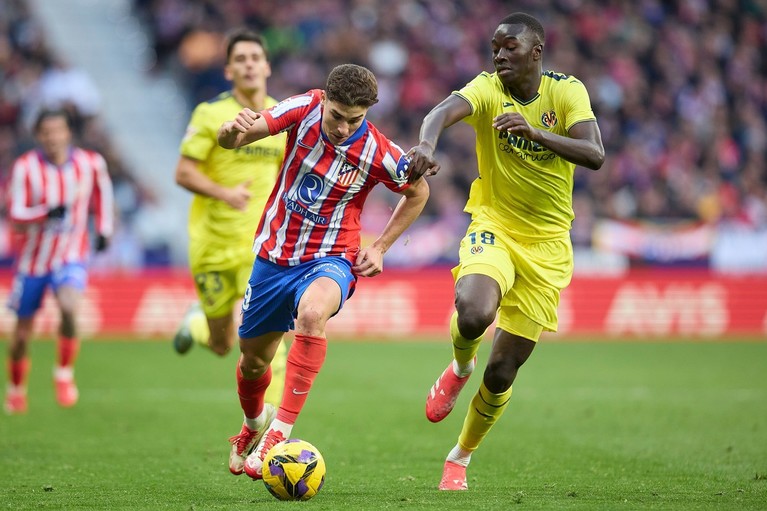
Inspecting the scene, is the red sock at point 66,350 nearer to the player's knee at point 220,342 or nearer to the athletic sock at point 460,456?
the player's knee at point 220,342

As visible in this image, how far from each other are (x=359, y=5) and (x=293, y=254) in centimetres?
1786

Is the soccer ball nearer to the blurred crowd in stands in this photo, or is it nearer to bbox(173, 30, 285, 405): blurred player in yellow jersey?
bbox(173, 30, 285, 405): blurred player in yellow jersey

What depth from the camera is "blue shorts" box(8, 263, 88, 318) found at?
36.0ft

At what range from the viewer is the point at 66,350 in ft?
36.2

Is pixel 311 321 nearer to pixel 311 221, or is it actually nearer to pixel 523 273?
pixel 311 221

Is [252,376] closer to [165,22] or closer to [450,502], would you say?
[450,502]

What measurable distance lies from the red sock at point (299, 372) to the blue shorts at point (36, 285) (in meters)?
5.47

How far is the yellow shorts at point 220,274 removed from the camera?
882cm

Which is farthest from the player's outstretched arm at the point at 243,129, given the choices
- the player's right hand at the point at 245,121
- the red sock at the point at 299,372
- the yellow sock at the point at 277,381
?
the yellow sock at the point at 277,381

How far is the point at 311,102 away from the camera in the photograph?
6.41 metres

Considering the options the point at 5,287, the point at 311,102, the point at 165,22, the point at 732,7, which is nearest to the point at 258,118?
the point at 311,102

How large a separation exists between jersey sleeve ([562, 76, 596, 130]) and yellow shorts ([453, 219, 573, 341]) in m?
0.82

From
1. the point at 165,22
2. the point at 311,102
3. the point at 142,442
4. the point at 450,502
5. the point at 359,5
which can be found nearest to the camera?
the point at 450,502

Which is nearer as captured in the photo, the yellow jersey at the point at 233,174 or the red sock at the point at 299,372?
the red sock at the point at 299,372
